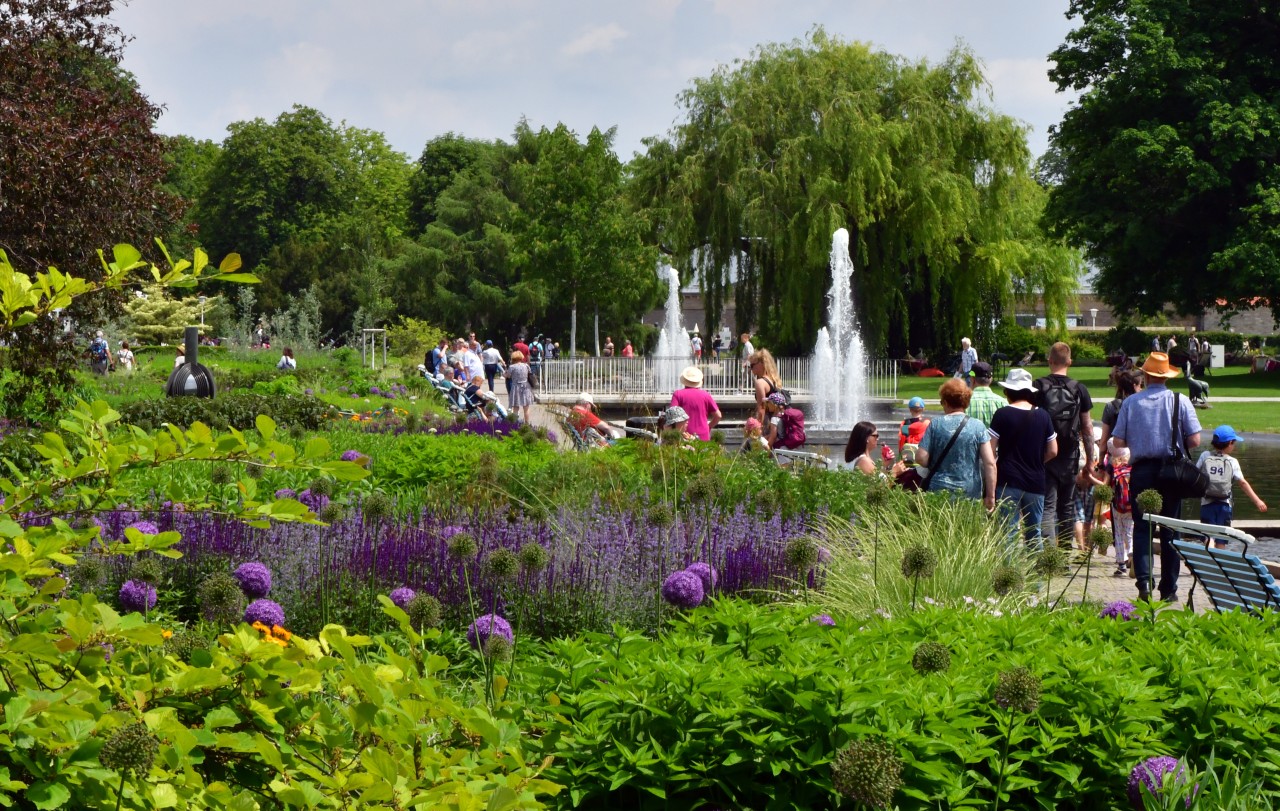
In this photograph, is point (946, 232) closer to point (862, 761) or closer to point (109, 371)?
point (109, 371)

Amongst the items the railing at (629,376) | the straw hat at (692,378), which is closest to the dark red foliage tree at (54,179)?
the straw hat at (692,378)

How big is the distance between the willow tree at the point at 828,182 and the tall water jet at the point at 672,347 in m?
1.00

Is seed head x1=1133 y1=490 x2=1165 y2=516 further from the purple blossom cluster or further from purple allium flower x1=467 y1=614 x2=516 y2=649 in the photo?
purple allium flower x1=467 y1=614 x2=516 y2=649

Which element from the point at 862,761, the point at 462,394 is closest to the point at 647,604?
the point at 862,761

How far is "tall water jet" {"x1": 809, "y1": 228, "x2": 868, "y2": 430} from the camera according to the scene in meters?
30.6

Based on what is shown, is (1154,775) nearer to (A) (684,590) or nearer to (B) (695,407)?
(A) (684,590)

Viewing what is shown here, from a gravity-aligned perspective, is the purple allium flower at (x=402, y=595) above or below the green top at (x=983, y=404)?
below

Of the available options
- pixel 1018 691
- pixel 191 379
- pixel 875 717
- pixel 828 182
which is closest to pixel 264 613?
pixel 875 717

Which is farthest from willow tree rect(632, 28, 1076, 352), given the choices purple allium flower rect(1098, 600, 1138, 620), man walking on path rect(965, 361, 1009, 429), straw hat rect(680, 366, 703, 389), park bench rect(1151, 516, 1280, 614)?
purple allium flower rect(1098, 600, 1138, 620)

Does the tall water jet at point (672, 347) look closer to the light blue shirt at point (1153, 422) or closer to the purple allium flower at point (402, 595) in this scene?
the light blue shirt at point (1153, 422)

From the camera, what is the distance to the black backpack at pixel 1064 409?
29.9ft

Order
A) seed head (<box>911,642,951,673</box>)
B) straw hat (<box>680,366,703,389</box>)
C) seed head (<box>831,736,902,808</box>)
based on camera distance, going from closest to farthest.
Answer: seed head (<box>831,736,902,808</box>), seed head (<box>911,642,951,673</box>), straw hat (<box>680,366,703,389</box>)

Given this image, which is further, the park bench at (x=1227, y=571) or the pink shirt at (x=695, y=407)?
the pink shirt at (x=695, y=407)

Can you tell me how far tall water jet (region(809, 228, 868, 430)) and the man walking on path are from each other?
18621mm
